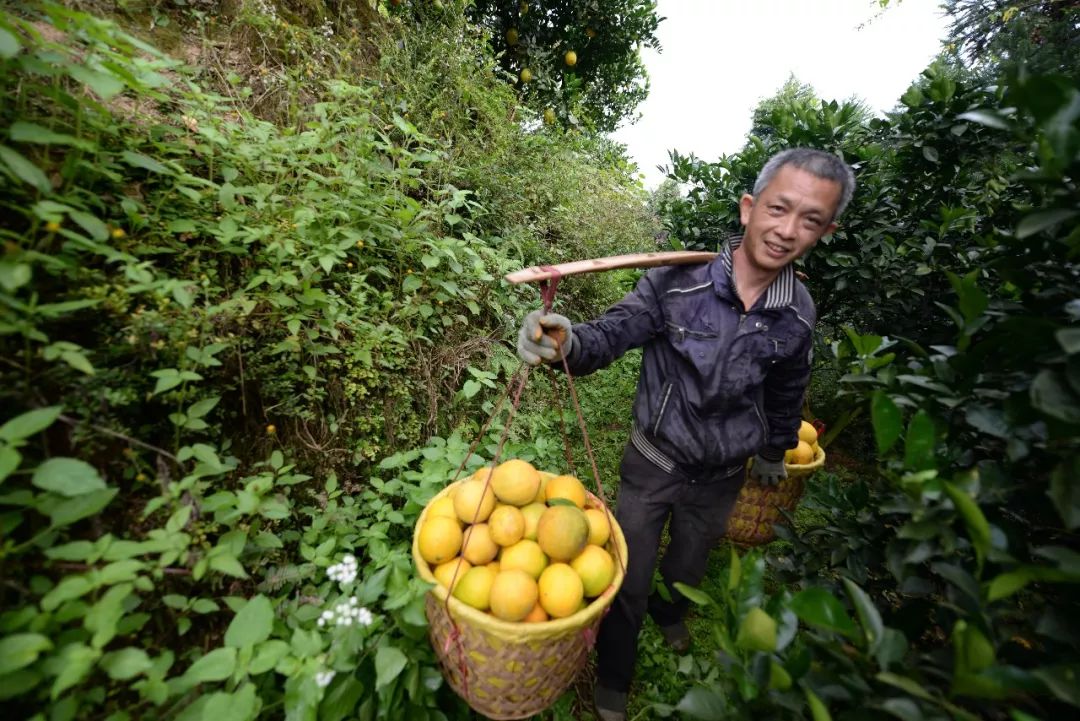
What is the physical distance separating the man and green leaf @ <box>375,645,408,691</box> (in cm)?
101

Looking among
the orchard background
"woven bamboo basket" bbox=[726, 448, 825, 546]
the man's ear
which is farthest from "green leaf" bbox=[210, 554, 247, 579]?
"woven bamboo basket" bbox=[726, 448, 825, 546]

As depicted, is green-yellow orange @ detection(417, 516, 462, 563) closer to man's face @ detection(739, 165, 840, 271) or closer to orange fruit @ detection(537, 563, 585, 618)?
orange fruit @ detection(537, 563, 585, 618)

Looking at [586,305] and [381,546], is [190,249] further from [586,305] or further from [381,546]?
[586,305]

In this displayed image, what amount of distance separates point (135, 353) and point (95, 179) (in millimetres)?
619

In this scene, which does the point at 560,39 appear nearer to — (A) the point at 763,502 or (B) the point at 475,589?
(A) the point at 763,502

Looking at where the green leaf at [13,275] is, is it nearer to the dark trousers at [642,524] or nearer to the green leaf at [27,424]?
the green leaf at [27,424]

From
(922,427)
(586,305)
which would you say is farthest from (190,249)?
(586,305)

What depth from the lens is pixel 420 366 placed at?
2.40m

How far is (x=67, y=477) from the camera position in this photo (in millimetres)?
976

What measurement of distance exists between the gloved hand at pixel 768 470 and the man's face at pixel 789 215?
1120mm

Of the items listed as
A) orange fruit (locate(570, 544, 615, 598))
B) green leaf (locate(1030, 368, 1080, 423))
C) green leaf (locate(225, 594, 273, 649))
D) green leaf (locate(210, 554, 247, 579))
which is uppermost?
green leaf (locate(1030, 368, 1080, 423))

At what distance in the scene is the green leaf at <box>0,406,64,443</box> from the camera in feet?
2.93

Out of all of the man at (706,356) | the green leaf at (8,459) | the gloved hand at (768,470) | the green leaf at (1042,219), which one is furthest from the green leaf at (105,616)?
the gloved hand at (768,470)

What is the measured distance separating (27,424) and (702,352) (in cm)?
203
